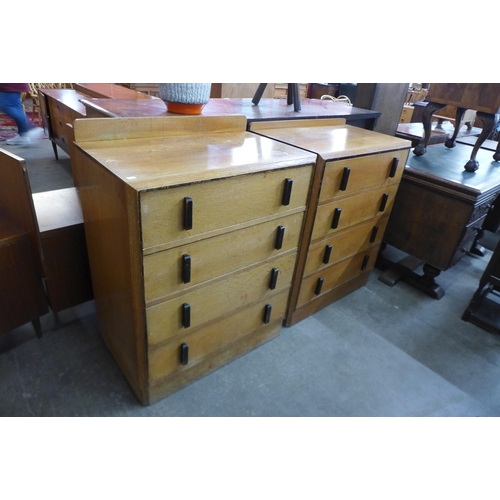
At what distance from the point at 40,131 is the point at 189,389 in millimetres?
4576

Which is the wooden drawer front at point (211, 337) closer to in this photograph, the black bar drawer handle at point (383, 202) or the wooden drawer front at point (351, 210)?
the wooden drawer front at point (351, 210)

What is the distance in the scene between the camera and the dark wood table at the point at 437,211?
1865mm

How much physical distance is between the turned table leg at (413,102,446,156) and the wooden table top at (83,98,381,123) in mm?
276

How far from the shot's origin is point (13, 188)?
4.35ft

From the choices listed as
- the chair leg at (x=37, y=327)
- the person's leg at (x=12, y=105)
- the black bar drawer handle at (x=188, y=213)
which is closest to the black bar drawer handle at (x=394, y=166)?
the black bar drawer handle at (x=188, y=213)

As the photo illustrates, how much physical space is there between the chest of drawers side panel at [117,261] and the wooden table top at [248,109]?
337 millimetres

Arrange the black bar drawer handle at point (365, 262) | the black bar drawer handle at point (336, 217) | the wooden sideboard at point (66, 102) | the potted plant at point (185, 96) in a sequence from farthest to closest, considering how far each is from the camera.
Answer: the wooden sideboard at point (66, 102) → the black bar drawer handle at point (365, 262) → the black bar drawer handle at point (336, 217) → the potted plant at point (185, 96)

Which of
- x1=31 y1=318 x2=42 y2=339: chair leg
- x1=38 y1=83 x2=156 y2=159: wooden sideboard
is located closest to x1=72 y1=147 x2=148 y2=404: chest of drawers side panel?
x1=31 y1=318 x2=42 y2=339: chair leg

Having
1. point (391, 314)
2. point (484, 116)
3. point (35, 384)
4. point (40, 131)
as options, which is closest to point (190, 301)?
point (35, 384)

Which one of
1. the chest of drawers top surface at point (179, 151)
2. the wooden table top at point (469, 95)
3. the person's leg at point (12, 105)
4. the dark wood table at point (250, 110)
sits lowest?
the person's leg at point (12, 105)

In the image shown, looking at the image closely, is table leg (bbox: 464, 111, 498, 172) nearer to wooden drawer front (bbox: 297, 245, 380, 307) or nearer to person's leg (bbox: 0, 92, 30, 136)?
wooden drawer front (bbox: 297, 245, 380, 307)

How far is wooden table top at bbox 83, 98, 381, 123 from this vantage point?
143 cm

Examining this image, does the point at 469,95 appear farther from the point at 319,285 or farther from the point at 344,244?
the point at 319,285
